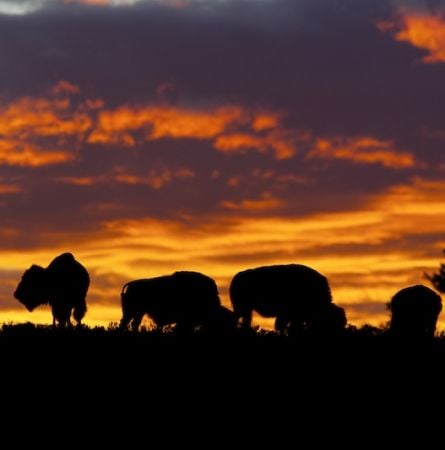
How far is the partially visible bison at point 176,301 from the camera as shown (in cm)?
2966

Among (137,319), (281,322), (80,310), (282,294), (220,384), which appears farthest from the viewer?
(137,319)

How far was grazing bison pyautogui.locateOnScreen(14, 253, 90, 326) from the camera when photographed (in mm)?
29094

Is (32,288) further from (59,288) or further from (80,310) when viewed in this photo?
(80,310)

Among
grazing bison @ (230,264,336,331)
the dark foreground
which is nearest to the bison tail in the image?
grazing bison @ (230,264,336,331)

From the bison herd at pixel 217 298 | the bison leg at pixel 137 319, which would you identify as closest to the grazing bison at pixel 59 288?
the bison herd at pixel 217 298

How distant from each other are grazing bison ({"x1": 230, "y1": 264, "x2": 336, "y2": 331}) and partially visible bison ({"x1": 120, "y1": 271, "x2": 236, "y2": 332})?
1362mm

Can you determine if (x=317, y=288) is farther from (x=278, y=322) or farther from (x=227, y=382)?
(x=227, y=382)

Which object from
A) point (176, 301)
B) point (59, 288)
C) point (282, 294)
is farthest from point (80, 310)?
point (282, 294)

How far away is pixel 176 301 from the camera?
30.4 m

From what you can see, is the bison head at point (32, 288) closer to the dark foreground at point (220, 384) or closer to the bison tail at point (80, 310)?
the bison tail at point (80, 310)

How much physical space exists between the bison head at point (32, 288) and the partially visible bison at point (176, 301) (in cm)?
250

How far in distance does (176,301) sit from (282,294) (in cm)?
302

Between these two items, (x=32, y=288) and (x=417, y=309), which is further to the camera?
(x=32, y=288)

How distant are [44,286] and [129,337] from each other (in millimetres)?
9708
